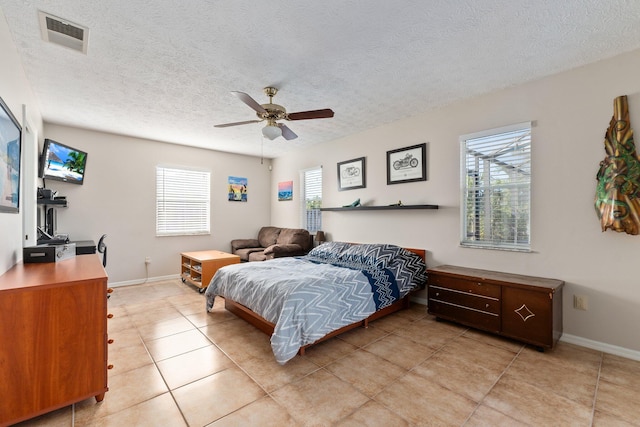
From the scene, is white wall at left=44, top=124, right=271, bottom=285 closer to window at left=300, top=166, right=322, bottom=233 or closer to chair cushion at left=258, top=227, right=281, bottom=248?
chair cushion at left=258, top=227, right=281, bottom=248

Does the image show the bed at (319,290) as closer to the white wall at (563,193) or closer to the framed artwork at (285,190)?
the white wall at (563,193)

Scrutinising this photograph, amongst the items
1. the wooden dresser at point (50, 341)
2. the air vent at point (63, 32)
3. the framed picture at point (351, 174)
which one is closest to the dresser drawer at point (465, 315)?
the framed picture at point (351, 174)

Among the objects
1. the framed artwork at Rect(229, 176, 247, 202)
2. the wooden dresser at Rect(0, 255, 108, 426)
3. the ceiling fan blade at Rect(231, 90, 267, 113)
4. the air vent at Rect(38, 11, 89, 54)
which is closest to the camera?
the wooden dresser at Rect(0, 255, 108, 426)

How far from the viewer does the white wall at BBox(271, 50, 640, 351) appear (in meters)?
2.51

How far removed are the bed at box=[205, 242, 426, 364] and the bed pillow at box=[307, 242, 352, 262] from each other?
16 mm

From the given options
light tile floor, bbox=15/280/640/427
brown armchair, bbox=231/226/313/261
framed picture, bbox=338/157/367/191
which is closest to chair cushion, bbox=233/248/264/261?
brown armchair, bbox=231/226/313/261

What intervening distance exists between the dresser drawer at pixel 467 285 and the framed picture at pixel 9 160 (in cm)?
379

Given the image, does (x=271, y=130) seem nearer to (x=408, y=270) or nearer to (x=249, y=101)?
(x=249, y=101)

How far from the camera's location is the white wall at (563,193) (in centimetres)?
251

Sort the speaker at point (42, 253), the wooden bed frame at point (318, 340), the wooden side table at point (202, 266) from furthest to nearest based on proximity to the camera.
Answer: the wooden side table at point (202, 266)
the wooden bed frame at point (318, 340)
the speaker at point (42, 253)

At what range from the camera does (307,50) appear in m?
2.40

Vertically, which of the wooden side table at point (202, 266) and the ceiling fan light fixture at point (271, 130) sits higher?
the ceiling fan light fixture at point (271, 130)

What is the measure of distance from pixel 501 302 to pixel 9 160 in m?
4.26

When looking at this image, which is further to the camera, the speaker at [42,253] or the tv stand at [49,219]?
the tv stand at [49,219]
